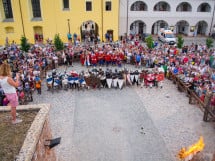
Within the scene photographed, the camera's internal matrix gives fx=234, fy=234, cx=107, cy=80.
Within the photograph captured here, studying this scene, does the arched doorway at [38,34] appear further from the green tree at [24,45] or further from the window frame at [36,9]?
the green tree at [24,45]

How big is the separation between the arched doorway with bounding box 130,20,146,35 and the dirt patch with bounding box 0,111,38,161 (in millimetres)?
32389

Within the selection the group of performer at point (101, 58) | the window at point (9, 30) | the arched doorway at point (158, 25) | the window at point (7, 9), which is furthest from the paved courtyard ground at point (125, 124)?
the arched doorway at point (158, 25)

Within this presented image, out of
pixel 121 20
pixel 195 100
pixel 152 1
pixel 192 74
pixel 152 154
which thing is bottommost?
pixel 152 154

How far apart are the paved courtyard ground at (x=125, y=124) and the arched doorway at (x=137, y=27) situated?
72.2 feet

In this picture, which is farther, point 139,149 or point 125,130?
point 125,130

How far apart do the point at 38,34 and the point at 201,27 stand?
26971mm

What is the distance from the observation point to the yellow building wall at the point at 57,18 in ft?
100

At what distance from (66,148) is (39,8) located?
24994mm

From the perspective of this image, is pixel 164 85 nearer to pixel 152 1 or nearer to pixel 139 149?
pixel 139 149

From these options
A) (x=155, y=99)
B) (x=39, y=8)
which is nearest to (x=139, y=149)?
(x=155, y=99)

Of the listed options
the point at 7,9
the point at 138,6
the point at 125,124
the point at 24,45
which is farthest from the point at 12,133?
the point at 138,6

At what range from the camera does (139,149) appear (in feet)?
36.6

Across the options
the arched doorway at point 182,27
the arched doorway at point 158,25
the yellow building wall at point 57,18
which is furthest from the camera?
the arched doorway at point 182,27

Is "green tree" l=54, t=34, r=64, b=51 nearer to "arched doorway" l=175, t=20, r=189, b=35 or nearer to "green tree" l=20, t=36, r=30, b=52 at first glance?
"green tree" l=20, t=36, r=30, b=52
